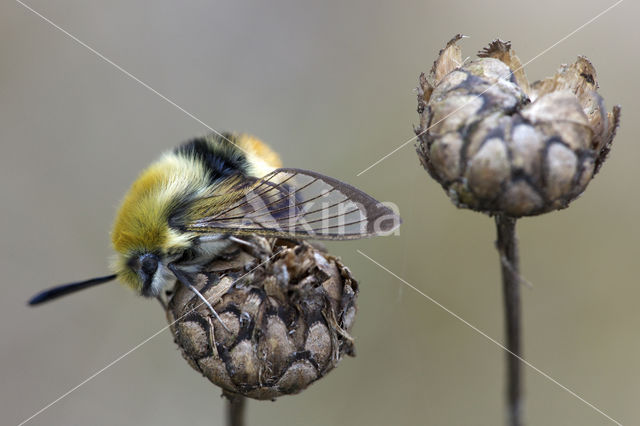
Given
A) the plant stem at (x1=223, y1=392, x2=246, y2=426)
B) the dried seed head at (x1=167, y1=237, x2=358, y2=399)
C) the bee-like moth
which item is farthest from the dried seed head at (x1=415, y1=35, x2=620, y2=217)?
the plant stem at (x1=223, y1=392, x2=246, y2=426)

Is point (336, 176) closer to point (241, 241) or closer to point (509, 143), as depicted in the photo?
point (241, 241)

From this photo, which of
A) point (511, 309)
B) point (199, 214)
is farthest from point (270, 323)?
point (511, 309)

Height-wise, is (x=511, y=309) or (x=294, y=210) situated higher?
(x=294, y=210)

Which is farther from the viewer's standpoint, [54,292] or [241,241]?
[241,241]

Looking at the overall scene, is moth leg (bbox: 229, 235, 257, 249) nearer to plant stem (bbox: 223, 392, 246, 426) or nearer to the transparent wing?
the transparent wing

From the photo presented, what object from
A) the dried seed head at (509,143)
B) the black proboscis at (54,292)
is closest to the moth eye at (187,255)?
the black proboscis at (54,292)

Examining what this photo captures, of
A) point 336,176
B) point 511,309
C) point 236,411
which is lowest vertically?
point 236,411

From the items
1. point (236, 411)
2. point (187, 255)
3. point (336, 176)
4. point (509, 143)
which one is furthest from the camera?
point (336, 176)

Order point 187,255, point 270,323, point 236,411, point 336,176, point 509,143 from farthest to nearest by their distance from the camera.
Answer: point 336,176, point 236,411, point 187,255, point 270,323, point 509,143
